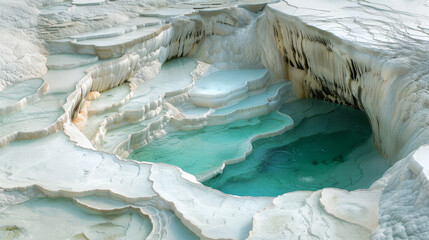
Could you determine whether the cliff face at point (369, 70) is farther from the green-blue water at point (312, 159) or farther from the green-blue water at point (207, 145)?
the green-blue water at point (207, 145)

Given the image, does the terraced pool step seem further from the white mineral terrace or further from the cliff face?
the cliff face

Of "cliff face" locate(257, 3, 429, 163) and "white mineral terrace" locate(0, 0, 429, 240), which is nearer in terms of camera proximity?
"white mineral terrace" locate(0, 0, 429, 240)

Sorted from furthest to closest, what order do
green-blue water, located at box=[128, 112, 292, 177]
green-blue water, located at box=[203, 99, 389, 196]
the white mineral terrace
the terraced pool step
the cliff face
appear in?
the terraced pool step → green-blue water, located at box=[128, 112, 292, 177] → green-blue water, located at box=[203, 99, 389, 196] → the cliff face → the white mineral terrace

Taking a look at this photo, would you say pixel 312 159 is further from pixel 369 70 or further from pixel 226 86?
pixel 226 86

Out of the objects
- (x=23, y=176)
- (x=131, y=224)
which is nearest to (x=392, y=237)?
(x=131, y=224)

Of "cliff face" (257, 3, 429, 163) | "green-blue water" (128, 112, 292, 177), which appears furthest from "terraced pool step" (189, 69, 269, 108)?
"cliff face" (257, 3, 429, 163)

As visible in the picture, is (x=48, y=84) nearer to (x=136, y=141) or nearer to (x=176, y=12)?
(x=136, y=141)
